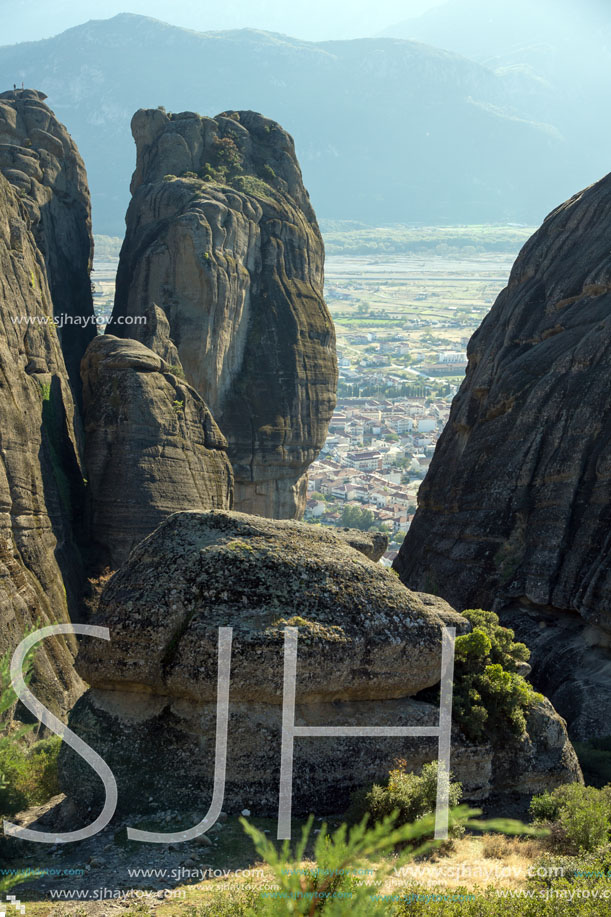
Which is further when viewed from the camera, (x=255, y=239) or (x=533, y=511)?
(x=255, y=239)

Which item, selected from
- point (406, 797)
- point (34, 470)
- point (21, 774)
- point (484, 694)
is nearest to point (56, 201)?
point (34, 470)

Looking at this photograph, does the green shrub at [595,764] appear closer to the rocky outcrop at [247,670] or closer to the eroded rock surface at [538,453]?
the rocky outcrop at [247,670]

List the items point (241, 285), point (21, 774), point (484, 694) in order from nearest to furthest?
point (21, 774) < point (484, 694) < point (241, 285)

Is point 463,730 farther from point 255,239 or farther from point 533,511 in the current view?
point 255,239

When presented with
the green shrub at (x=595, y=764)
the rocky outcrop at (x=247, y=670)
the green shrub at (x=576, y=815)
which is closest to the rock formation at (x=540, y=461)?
the green shrub at (x=595, y=764)

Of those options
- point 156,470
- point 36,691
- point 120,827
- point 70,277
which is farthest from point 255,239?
point 120,827

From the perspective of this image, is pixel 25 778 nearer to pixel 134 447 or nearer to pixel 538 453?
pixel 538 453

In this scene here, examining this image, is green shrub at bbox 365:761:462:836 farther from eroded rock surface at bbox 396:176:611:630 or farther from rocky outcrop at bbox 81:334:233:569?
rocky outcrop at bbox 81:334:233:569
